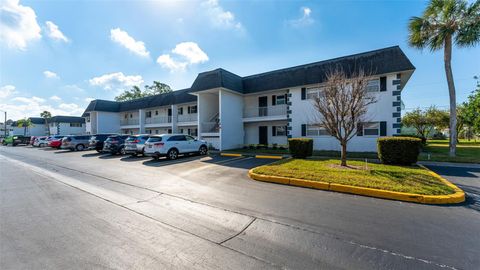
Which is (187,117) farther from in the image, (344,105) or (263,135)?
(344,105)

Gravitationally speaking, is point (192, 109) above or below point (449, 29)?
below

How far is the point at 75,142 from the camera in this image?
72.4ft

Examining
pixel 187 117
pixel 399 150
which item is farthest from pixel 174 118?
pixel 399 150

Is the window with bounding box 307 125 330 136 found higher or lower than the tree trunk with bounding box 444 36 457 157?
lower

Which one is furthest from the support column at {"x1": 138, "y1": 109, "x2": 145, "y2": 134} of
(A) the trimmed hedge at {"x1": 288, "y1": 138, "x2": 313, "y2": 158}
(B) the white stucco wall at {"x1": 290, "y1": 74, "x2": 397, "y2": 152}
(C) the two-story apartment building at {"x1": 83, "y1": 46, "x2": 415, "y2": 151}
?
(A) the trimmed hedge at {"x1": 288, "y1": 138, "x2": 313, "y2": 158}

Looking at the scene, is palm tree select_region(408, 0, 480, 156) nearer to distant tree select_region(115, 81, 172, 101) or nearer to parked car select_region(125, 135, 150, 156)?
parked car select_region(125, 135, 150, 156)

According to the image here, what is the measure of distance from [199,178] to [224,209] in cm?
353

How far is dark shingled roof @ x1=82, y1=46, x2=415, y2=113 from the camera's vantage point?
13156 millimetres

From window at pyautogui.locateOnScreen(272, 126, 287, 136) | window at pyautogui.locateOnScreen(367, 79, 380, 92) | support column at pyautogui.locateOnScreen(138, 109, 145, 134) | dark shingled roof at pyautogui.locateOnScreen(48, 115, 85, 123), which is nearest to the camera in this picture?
window at pyautogui.locateOnScreen(367, 79, 380, 92)

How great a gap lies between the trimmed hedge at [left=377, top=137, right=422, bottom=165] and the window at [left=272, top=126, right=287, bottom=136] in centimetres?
970

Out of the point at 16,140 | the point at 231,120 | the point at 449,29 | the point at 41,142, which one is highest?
the point at 449,29

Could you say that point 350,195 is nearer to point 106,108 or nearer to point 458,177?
point 458,177

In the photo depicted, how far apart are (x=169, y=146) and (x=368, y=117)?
13.8 meters

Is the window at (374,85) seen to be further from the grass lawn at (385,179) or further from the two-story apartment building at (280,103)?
the grass lawn at (385,179)
